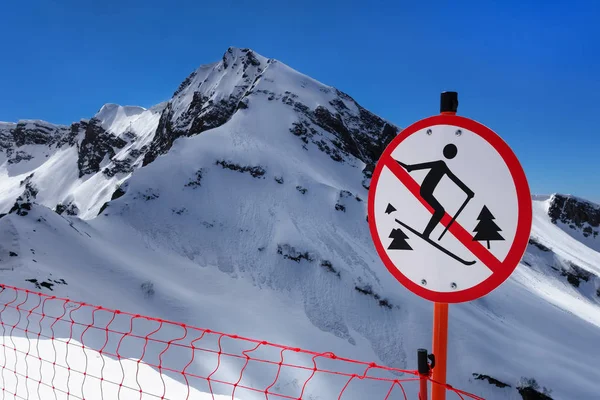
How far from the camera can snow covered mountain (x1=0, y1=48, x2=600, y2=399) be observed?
29.7m

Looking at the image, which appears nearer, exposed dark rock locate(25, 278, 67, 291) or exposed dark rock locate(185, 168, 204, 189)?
exposed dark rock locate(25, 278, 67, 291)

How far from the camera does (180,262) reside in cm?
3862

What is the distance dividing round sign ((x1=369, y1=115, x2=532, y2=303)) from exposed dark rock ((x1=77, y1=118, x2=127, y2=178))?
12363 cm

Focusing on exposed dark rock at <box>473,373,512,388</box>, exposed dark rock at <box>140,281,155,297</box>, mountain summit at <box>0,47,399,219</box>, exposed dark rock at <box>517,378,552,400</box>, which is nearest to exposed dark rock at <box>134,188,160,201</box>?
exposed dark rock at <box>140,281,155,297</box>

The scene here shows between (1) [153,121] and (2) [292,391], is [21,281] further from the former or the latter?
(1) [153,121]

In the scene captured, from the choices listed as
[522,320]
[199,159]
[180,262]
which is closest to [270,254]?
[180,262]

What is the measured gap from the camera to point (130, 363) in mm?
8820

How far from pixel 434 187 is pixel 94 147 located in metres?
134

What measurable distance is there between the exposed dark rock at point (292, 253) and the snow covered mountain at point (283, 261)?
0.44 feet

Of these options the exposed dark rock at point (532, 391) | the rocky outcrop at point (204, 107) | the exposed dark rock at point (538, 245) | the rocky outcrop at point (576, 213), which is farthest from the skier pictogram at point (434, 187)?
the rocky outcrop at point (576, 213)

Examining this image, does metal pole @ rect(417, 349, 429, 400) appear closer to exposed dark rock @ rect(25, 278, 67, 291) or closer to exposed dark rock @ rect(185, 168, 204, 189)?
exposed dark rock @ rect(25, 278, 67, 291)

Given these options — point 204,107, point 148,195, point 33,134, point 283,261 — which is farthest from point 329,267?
point 33,134

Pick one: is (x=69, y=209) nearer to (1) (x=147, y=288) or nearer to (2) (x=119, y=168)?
(2) (x=119, y=168)

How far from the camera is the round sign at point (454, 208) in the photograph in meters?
1.76
